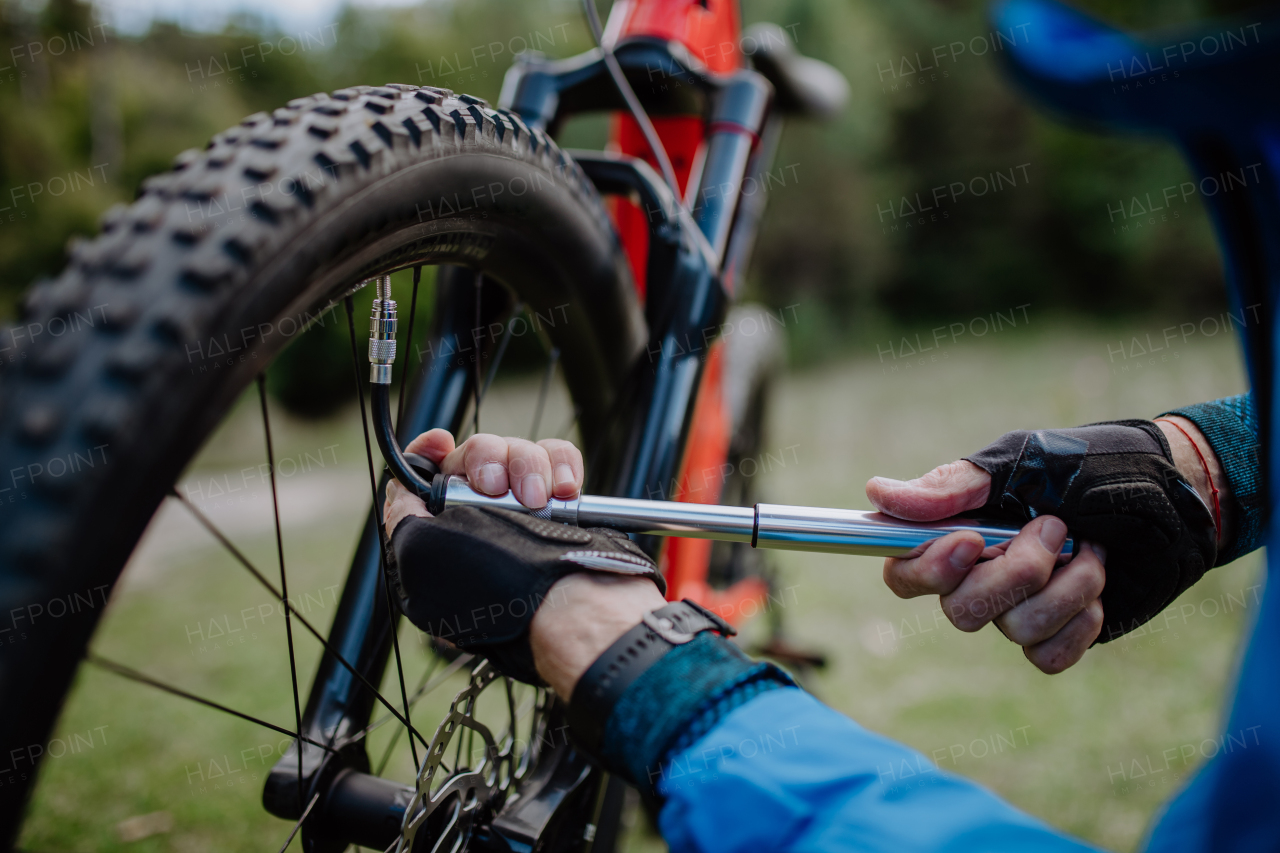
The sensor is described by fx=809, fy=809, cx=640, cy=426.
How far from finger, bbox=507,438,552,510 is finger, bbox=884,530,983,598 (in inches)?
15.0

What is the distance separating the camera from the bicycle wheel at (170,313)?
0.49 meters

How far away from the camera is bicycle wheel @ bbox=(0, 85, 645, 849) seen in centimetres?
49

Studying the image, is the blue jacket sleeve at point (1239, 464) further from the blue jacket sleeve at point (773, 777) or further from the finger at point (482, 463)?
the finger at point (482, 463)

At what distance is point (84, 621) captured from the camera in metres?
0.52

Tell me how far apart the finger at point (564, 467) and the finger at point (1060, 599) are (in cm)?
48

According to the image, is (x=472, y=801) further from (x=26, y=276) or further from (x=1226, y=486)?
(x=26, y=276)

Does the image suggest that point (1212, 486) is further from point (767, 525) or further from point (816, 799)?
point (816, 799)

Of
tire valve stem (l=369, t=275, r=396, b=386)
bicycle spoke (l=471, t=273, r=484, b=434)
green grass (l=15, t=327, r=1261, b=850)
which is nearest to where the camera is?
tire valve stem (l=369, t=275, r=396, b=386)

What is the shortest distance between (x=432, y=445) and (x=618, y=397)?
1.32 feet

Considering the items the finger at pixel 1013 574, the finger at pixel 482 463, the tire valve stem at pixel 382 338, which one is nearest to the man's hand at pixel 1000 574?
the finger at pixel 1013 574

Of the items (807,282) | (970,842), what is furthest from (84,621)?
(807,282)

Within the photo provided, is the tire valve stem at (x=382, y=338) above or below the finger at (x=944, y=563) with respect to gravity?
above

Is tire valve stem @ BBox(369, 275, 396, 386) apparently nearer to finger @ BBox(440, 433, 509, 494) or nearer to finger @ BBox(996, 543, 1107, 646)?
finger @ BBox(440, 433, 509, 494)

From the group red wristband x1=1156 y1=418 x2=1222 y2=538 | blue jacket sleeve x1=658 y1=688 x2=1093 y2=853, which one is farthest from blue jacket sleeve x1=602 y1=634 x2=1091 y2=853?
red wristband x1=1156 y1=418 x2=1222 y2=538
